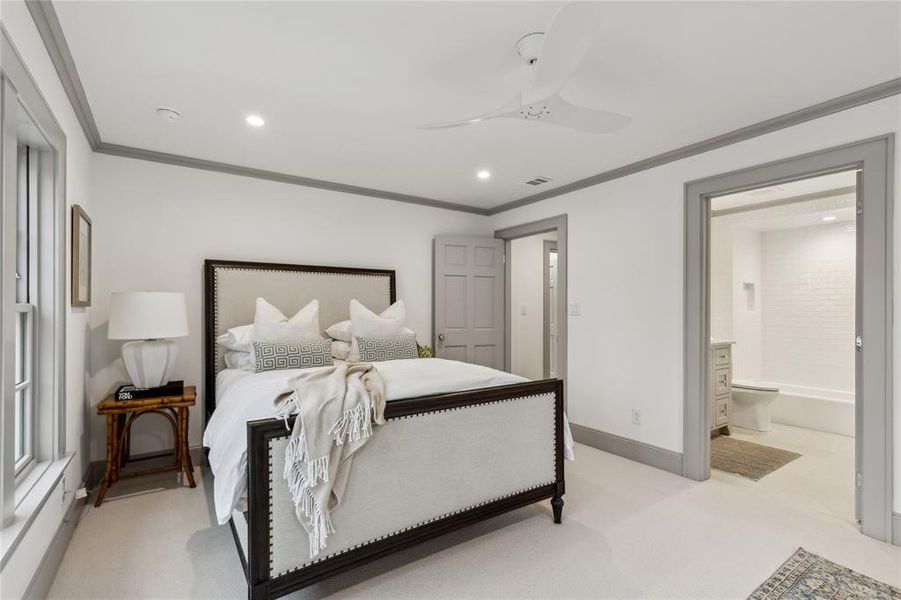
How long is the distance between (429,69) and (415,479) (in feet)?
6.44

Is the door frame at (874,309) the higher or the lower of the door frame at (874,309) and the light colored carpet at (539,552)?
the higher

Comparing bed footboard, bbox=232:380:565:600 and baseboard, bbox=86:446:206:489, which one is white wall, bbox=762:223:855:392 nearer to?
bed footboard, bbox=232:380:565:600

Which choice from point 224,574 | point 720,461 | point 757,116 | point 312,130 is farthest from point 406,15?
point 720,461

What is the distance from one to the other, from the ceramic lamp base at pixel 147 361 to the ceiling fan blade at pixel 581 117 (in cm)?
280

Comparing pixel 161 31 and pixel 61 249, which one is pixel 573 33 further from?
pixel 61 249

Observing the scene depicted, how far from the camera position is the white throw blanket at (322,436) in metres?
1.74

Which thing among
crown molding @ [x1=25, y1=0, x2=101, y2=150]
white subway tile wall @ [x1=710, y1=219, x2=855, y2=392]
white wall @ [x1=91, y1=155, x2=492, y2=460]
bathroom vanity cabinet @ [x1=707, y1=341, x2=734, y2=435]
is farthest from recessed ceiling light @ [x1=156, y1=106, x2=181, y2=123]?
white subway tile wall @ [x1=710, y1=219, x2=855, y2=392]

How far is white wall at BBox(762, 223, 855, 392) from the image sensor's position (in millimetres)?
4875

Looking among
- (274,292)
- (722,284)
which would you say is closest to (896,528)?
(722,284)

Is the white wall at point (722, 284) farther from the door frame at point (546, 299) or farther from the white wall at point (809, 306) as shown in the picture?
the door frame at point (546, 299)

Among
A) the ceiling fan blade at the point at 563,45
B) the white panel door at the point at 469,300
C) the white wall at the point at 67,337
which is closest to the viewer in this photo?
the ceiling fan blade at the point at 563,45

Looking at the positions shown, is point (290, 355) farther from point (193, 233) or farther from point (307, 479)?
point (307, 479)

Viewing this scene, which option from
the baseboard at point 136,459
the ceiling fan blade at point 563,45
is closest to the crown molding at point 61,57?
the ceiling fan blade at point 563,45

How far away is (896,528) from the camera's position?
2266 millimetres
